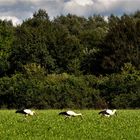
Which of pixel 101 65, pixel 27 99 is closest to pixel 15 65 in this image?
pixel 101 65

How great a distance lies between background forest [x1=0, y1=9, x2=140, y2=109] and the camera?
205 feet

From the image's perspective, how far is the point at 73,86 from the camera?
211 ft

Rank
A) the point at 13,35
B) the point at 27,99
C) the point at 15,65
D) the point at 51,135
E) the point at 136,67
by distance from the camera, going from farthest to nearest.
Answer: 1. the point at 13,35
2. the point at 15,65
3. the point at 136,67
4. the point at 27,99
5. the point at 51,135

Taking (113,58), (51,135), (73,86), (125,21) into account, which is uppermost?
(125,21)

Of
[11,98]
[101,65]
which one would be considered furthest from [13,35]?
[11,98]

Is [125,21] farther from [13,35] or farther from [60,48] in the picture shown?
[13,35]

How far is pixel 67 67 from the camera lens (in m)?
86.9

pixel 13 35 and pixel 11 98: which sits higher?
pixel 13 35

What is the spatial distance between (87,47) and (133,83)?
35.7m

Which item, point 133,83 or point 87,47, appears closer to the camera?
point 133,83

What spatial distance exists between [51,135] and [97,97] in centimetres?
4213

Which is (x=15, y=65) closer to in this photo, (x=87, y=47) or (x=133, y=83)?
(x=87, y=47)

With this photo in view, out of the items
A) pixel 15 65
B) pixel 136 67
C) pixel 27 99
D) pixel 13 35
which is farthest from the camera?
pixel 13 35

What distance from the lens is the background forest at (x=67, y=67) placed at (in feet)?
205
